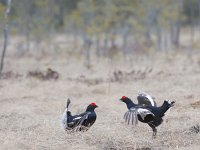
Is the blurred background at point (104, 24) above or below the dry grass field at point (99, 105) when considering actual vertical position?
above

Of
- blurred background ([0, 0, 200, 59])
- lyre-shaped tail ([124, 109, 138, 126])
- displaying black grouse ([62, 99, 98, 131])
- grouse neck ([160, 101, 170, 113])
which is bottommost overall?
displaying black grouse ([62, 99, 98, 131])

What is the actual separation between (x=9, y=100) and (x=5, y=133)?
445cm

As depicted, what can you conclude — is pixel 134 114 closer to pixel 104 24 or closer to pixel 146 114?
pixel 146 114

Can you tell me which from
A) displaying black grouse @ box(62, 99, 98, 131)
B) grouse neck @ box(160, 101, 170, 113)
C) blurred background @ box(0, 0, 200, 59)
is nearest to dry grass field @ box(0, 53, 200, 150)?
displaying black grouse @ box(62, 99, 98, 131)

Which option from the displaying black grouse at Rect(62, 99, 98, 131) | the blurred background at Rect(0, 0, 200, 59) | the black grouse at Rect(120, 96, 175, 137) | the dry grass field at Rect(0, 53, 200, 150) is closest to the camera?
the dry grass field at Rect(0, 53, 200, 150)

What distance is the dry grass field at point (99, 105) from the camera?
8922 mm

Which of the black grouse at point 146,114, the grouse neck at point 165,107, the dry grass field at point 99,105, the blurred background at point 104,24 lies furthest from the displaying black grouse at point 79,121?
the blurred background at point 104,24

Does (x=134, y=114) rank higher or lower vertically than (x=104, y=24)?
lower

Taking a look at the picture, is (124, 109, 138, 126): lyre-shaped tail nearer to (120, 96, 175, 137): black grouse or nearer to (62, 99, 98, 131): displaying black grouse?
(120, 96, 175, 137): black grouse

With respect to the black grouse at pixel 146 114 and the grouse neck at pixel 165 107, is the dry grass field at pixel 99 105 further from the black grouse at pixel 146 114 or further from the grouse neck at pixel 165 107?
the grouse neck at pixel 165 107

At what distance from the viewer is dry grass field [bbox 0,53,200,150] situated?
29.3 ft

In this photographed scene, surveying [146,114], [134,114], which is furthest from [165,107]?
[134,114]

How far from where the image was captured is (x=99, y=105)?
13.1 m

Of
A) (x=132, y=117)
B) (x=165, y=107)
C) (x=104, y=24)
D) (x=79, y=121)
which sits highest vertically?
(x=104, y=24)
